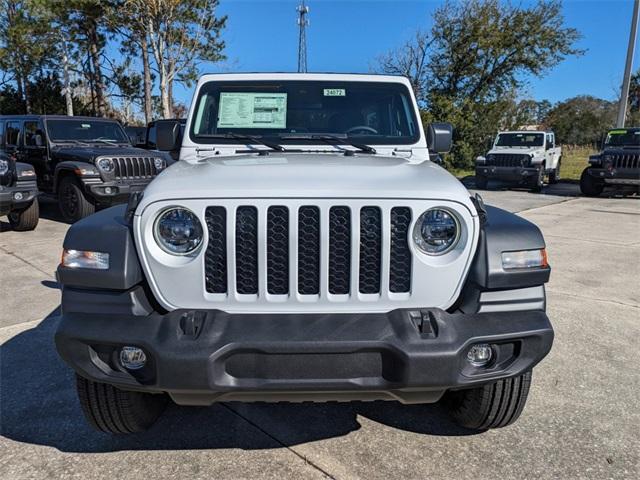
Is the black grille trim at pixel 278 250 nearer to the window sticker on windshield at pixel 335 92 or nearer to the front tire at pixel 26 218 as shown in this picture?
the window sticker on windshield at pixel 335 92

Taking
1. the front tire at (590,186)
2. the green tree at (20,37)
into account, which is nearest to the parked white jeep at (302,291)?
the front tire at (590,186)

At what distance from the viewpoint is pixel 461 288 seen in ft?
6.86

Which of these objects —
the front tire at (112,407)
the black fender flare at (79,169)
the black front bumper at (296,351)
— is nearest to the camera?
the black front bumper at (296,351)

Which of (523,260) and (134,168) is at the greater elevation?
(134,168)

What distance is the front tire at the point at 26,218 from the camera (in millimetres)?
7754

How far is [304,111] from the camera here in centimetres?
324

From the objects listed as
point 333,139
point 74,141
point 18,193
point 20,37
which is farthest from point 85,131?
point 20,37

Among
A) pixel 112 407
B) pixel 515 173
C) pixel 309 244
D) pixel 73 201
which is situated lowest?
pixel 112 407

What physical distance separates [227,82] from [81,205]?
19.4 ft

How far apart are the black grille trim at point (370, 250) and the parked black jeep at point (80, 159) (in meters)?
7.13

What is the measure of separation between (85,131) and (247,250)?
8.61 metres

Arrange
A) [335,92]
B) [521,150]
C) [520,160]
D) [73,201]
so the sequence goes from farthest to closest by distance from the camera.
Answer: [521,150] → [520,160] → [73,201] → [335,92]

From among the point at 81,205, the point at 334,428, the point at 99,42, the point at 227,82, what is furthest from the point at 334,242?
the point at 99,42

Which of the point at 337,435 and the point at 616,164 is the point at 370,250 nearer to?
the point at 337,435
